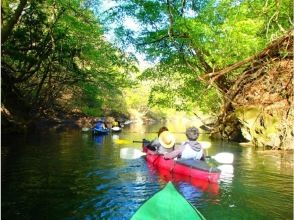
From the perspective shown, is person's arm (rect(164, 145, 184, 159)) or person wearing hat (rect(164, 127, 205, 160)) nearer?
person wearing hat (rect(164, 127, 205, 160))

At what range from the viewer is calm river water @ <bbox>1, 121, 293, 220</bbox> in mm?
8188

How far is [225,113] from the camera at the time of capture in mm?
22969

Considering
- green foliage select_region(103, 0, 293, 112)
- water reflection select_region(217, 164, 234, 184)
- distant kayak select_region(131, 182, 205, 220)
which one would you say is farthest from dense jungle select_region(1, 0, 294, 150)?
distant kayak select_region(131, 182, 205, 220)

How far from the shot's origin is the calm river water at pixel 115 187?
26.9 feet

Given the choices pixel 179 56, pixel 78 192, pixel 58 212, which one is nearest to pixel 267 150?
pixel 179 56

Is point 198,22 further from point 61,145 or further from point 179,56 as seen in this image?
point 61,145

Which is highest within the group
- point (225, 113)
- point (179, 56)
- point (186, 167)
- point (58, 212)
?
point (179, 56)

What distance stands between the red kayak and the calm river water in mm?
282

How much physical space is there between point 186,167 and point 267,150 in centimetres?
865

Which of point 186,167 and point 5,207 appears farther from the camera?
point 186,167

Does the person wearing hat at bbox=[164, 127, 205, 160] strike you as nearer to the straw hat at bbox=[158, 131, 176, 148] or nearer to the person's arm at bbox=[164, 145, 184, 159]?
the person's arm at bbox=[164, 145, 184, 159]

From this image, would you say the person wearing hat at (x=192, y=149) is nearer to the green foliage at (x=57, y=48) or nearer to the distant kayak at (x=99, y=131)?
the green foliage at (x=57, y=48)

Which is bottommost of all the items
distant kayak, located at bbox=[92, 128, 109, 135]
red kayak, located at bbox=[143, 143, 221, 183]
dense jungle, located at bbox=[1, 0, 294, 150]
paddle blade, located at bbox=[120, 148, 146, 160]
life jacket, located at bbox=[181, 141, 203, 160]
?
red kayak, located at bbox=[143, 143, 221, 183]

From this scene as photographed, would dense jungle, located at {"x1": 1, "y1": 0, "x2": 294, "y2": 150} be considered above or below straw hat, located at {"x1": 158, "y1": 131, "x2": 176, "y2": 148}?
above
